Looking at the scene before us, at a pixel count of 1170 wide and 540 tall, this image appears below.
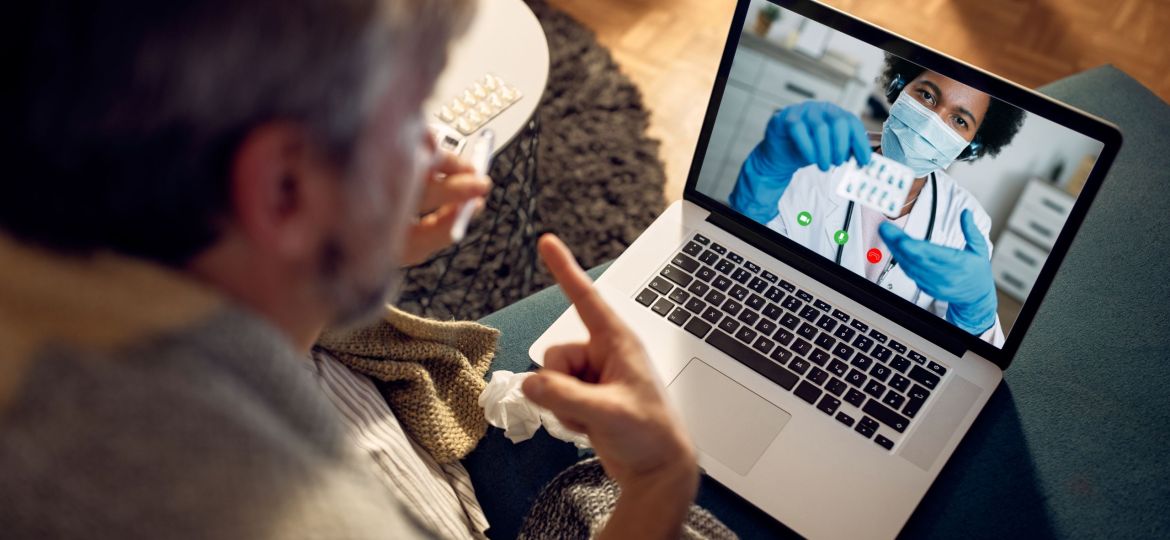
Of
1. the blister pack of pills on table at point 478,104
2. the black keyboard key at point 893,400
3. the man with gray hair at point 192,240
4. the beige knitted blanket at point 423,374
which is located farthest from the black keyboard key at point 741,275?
the man with gray hair at point 192,240

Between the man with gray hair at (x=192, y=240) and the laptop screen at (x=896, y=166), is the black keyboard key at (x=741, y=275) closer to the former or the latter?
the laptop screen at (x=896, y=166)

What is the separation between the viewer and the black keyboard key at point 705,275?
0.98 metres

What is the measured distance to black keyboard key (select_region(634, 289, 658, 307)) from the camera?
3.18 feet

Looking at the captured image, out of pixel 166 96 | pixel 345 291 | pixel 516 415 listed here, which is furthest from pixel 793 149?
pixel 166 96

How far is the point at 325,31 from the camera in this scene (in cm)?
40

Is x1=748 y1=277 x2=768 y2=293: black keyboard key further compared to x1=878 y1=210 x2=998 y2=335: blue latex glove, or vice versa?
x1=748 y1=277 x2=768 y2=293: black keyboard key

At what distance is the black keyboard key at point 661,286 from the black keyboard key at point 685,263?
1.1 inches

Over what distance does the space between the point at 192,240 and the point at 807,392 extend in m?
0.66

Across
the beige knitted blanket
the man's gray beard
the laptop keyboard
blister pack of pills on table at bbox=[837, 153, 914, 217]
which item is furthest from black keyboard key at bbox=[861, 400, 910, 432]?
the man's gray beard

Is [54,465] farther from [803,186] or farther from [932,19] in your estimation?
[932,19]

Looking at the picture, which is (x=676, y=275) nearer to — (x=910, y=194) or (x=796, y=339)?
(x=796, y=339)

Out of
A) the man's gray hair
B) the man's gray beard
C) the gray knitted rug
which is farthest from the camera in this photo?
the gray knitted rug

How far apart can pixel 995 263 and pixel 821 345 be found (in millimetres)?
199

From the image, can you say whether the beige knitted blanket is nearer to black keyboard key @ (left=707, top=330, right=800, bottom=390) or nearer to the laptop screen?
black keyboard key @ (left=707, top=330, right=800, bottom=390)
